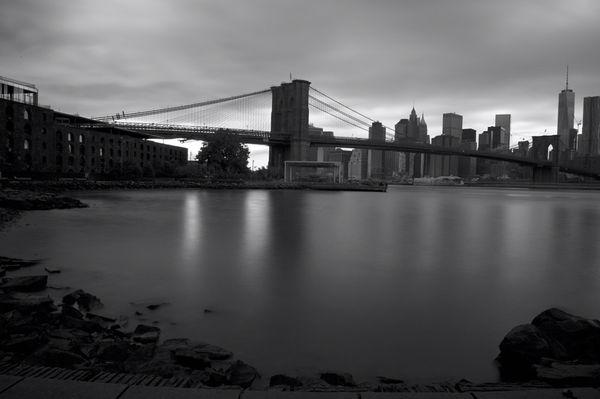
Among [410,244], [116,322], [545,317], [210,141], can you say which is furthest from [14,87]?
[545,317]

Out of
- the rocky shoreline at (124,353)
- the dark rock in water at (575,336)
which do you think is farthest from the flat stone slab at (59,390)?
the dark rock in water at (575,336)

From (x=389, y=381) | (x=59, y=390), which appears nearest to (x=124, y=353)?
(x=59, y=390)

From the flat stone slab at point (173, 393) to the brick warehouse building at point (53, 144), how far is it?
57.7m

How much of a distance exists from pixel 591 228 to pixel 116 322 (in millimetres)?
28676

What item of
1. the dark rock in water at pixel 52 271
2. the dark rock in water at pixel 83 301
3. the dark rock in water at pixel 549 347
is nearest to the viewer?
the dark rock in water at pixel 549 347

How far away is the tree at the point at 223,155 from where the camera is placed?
270 feet

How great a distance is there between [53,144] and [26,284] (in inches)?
2493

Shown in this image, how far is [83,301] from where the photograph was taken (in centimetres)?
796

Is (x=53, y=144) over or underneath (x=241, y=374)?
over

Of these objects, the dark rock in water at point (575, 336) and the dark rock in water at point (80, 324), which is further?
the dark rock in water at point (80, 324)

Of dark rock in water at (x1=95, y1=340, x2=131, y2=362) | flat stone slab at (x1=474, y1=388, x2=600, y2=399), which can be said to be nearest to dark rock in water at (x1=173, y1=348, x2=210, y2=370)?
dark rock in water at (x1=95, y1=340, x2=131, y2=362)

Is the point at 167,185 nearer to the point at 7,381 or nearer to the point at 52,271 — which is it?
the point at 52,271

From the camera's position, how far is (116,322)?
23.9 feet

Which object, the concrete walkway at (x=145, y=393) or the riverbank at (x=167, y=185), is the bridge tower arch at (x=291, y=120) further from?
the concrete walkway at (x=145, y=393)
